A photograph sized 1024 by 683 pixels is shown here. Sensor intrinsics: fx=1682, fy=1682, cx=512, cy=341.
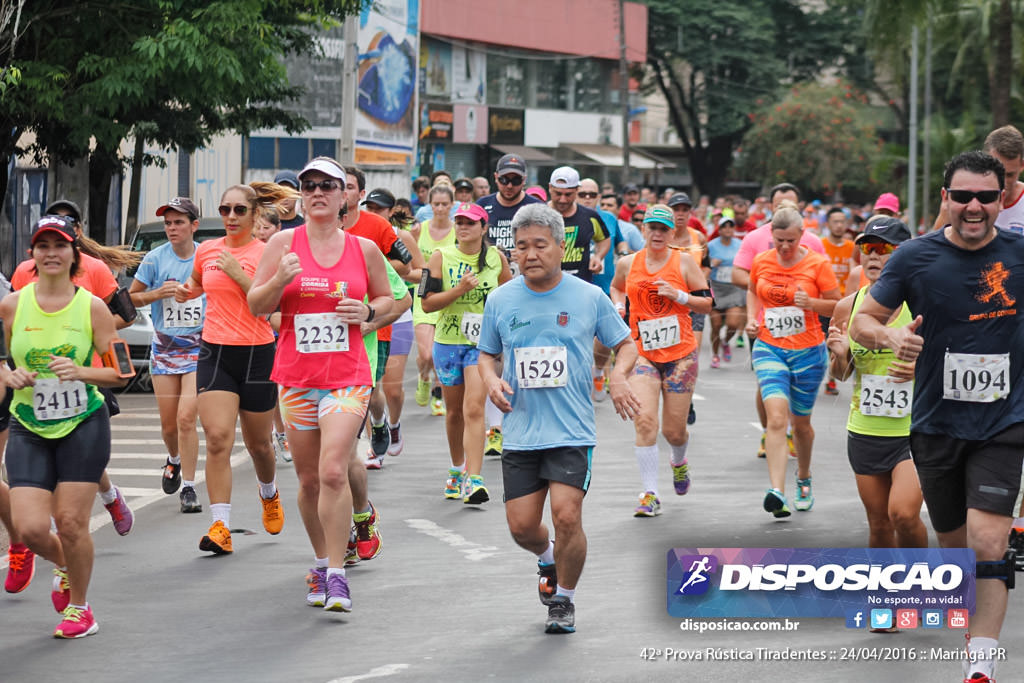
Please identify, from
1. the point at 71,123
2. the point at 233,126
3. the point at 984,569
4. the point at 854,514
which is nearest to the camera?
the point at 984,569

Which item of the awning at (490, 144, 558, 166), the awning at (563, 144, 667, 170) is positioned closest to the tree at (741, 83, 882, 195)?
the awning at (563, 144, 667, 170)

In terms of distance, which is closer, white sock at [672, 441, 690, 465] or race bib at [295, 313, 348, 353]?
race bib at [295, 313, 348, 353]

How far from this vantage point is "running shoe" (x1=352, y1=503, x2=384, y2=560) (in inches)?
346

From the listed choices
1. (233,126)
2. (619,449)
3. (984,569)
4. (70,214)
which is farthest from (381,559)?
(233,126)

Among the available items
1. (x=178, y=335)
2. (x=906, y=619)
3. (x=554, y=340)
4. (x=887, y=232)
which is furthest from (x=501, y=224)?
(x=906, y=619)

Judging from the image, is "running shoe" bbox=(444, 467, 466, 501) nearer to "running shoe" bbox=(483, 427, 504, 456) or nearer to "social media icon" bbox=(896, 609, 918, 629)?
"running shoe" bbox=(483, 427, 504, 456)

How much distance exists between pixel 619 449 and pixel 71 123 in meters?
8.22

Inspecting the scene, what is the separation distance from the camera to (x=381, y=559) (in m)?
9.11

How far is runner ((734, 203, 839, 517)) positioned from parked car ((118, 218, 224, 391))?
7711 mm

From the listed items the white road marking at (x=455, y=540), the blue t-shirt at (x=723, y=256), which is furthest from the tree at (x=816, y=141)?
the white road marking at (x=455, y=540)

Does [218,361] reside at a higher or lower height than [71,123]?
lower

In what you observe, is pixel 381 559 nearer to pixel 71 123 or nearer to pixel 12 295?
pixel 12 295

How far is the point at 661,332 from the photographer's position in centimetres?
1093

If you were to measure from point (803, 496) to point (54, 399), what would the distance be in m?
5.10
